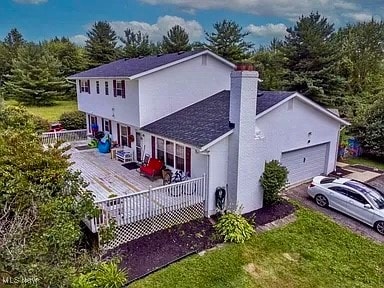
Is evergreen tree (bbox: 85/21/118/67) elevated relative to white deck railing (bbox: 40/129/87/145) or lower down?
elevated

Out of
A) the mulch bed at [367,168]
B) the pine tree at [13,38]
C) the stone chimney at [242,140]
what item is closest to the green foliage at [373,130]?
the mulch bed at [367,168]

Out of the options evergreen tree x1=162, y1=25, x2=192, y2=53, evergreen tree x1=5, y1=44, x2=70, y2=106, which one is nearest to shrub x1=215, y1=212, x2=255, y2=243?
evergreen tree x1=5, y1=44, x2=70, y2=106

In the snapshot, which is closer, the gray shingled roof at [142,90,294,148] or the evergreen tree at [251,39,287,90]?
the gray shingled roof at [142,90,294,148]

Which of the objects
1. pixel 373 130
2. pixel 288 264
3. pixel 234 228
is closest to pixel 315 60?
pixel 373 130

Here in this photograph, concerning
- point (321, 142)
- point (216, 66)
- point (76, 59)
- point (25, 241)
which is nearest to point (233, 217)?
point (25, 241)

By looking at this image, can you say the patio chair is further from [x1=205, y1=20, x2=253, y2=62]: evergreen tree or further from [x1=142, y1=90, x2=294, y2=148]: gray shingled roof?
[x1=205, y1=20, x2=253, y2=62]: evergreen tree

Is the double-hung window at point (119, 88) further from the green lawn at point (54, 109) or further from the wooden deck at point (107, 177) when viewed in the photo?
the green lawn at point (54, 109)
